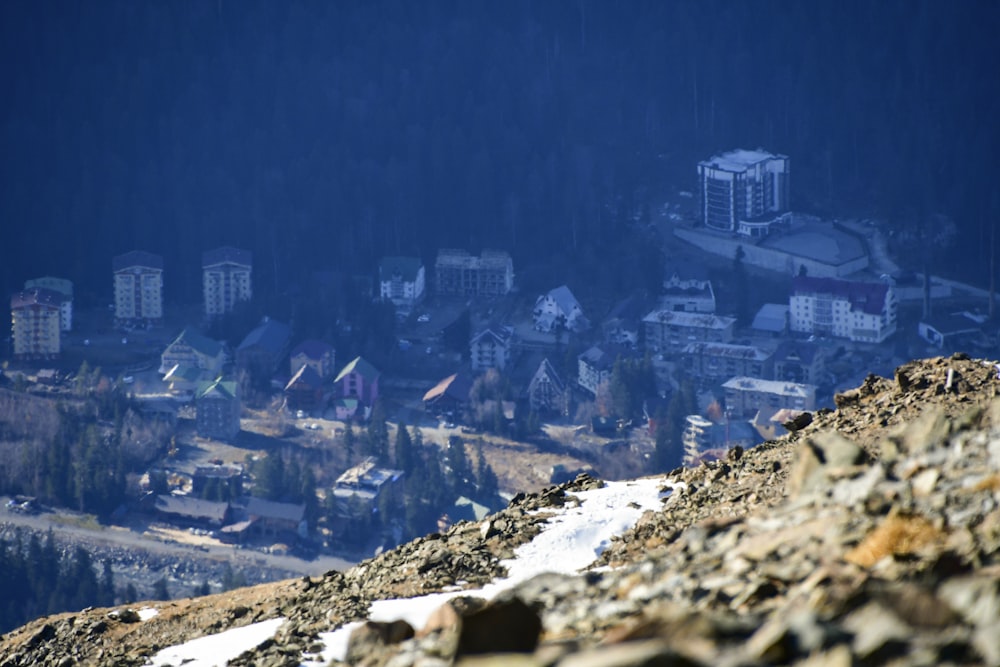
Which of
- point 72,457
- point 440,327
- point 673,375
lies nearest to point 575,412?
point 673,375

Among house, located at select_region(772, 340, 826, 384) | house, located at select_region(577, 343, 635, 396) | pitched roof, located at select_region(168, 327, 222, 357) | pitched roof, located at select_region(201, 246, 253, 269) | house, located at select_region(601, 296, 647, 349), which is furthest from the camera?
pitched roof, located at select_region(201, 246, 253, 269)

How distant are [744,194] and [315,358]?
691 inches

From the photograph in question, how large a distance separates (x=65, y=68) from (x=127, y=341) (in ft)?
95.3

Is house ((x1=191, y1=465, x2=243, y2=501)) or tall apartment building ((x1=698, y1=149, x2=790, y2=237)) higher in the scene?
tall apartment building ((x1=698, y1=149, x2=790, y2=237))

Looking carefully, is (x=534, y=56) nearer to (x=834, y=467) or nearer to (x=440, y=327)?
(x=440, y=327)

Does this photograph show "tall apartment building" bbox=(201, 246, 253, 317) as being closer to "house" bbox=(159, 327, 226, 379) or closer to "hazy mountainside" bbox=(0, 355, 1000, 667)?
"house" bbox=(159, 327, 226, 379)

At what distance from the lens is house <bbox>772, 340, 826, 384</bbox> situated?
46.0 meters

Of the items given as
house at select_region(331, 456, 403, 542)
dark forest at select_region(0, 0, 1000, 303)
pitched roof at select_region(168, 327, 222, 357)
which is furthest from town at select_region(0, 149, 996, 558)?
dark forest at select_region(0, 0, 1000, 303)

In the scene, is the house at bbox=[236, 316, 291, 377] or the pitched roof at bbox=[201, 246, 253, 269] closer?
the house at bbox=[236, 316, 291, 377]

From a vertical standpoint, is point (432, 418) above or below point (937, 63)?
below

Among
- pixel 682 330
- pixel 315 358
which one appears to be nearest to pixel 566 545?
pixel 315 358

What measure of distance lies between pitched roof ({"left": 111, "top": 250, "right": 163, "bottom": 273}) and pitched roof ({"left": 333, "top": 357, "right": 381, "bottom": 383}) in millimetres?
12212

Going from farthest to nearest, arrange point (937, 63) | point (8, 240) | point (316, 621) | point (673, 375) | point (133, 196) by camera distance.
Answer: point (937, 63) < point (133, 196) < point (8, 240) < point (673, 375) < point (316, 621)

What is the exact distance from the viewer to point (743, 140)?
2685 inches
